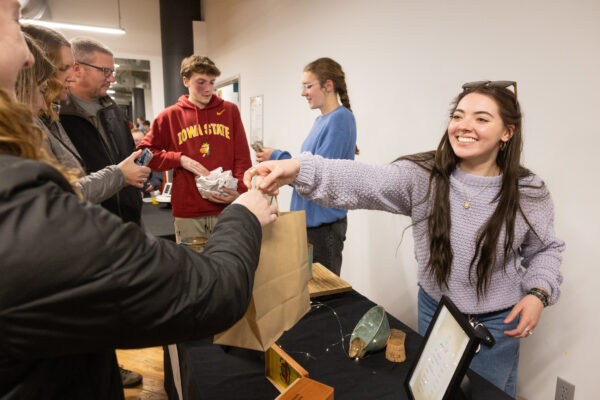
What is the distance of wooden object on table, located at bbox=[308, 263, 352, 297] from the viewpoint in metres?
1.28

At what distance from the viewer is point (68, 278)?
40cm

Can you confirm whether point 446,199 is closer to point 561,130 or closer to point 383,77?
point 561,130

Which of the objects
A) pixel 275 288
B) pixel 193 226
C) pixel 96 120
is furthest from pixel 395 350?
pixel 96 120

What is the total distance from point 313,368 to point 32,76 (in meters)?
1.22

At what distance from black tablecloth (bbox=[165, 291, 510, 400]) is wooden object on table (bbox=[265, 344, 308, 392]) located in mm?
19

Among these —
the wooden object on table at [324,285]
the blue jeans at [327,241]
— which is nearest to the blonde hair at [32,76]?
the wooden object on table at [324,285]

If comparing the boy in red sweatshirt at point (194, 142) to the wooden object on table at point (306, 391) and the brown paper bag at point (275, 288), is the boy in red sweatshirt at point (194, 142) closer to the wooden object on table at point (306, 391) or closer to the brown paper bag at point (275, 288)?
the brown paper bag at point (275, 288)

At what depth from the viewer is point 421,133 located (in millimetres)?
2205

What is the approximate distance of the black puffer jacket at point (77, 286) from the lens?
390 millimetres

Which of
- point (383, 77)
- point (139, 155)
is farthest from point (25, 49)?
point (383, 77)

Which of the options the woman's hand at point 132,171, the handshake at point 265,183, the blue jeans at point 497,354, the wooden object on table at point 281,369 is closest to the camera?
the handshake at point 265,183

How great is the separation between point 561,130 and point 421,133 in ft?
2.56

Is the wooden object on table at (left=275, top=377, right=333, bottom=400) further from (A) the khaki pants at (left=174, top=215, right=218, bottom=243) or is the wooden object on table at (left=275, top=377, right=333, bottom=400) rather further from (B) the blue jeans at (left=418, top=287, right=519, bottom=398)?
(A) the khaki pants at (left=174, top=215, right=218, bottom=243)

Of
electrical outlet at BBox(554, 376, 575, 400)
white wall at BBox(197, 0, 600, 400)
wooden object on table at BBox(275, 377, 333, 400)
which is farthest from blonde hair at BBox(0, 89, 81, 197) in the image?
electrical outlet at BBox(554, 376, 575, 400)
